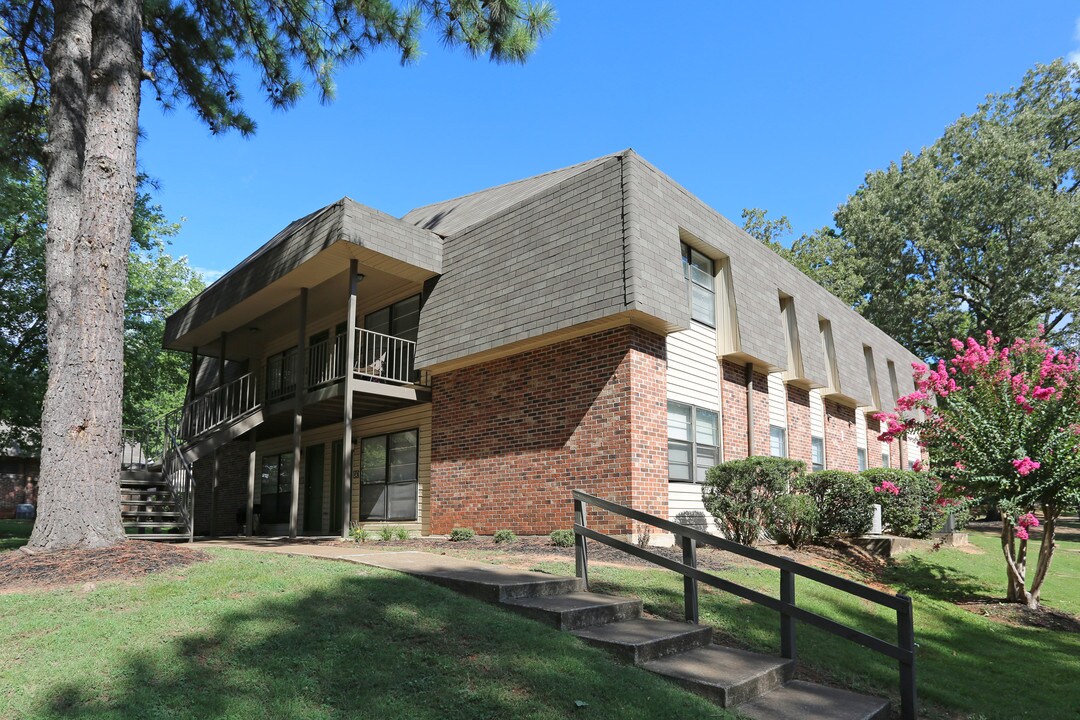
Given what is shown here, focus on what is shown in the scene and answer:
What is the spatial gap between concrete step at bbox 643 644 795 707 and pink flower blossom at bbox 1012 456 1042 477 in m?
5.63

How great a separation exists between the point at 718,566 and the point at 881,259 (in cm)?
2741

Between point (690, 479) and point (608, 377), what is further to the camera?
point (690, 479)

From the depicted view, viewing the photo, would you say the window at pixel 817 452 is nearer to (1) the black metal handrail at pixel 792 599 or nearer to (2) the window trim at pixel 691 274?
(2) the window trim at pixel 691 274

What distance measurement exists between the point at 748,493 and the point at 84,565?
9072 millimetres

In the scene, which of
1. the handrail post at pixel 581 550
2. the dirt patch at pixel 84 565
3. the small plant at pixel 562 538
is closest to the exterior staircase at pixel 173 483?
the dirt patch at pixel 84 565

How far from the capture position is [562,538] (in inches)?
421

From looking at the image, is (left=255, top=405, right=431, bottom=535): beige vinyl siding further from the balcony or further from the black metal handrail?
the black metal handrail

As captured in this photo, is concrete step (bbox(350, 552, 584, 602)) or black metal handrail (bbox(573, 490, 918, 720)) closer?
black metal handrail (bbox(573, 490, 918, 720))

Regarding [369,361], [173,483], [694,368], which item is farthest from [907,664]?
[173,483]

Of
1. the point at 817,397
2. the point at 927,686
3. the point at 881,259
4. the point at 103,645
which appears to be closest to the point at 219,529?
the point at 817,397

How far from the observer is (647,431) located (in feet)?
37.9

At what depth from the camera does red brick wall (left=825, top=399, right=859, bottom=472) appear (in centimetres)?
1850

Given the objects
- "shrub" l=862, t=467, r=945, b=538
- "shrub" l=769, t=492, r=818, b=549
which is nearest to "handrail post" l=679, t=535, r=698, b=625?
"shrub" l=769, t=492, r=818, b=549

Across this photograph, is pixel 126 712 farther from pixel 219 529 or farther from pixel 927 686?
pixel 219 529
